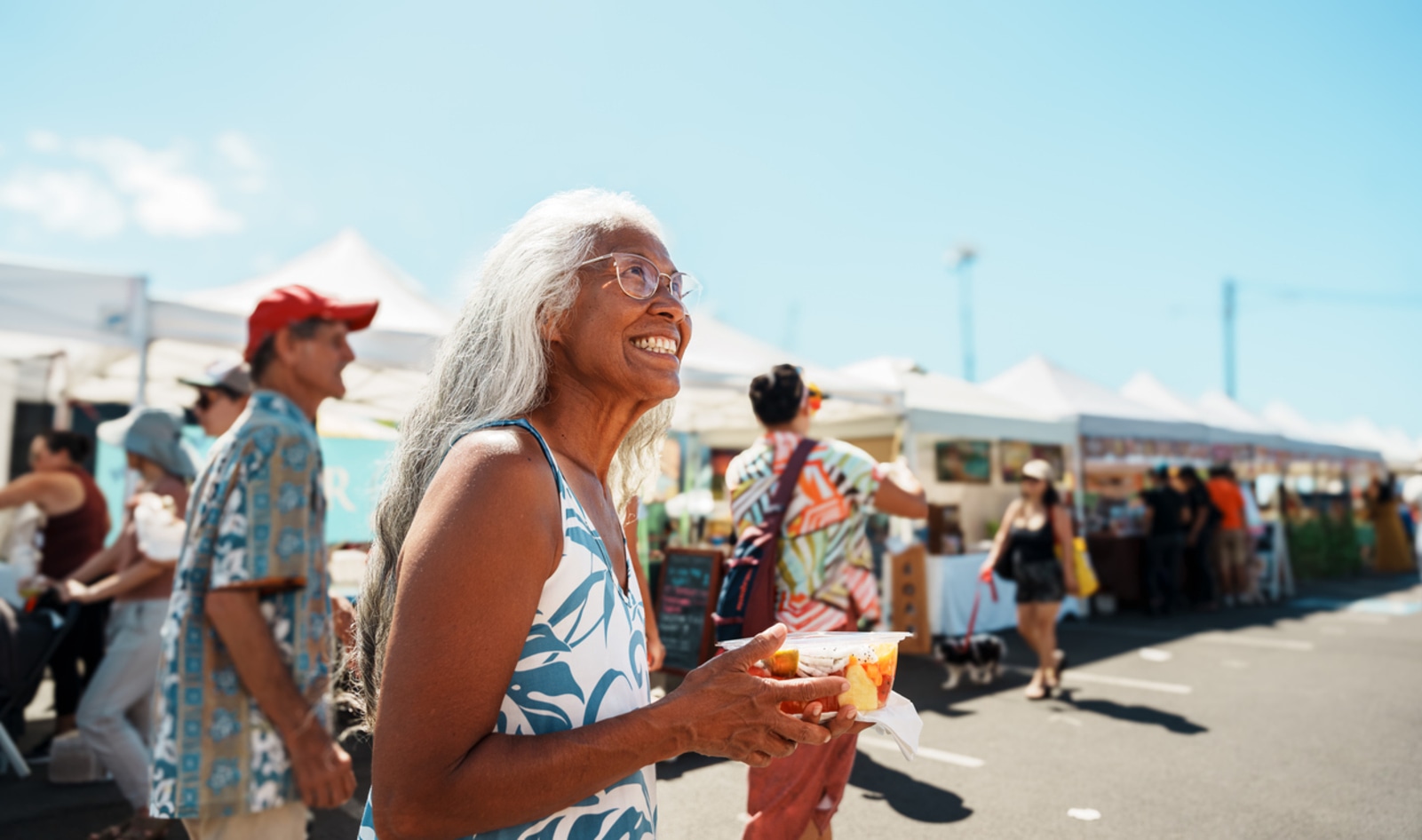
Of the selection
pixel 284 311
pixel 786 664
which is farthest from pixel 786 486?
pixel 786 664

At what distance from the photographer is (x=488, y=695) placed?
38.1 inches

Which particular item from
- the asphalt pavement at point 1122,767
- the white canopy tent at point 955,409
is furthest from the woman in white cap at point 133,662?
the white canopy tent at point 955,409

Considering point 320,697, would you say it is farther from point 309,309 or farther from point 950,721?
point 950,721

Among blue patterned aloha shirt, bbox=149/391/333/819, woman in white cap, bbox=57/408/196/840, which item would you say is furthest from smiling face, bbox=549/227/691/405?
woman in white cap, bbox=57/408/196/840

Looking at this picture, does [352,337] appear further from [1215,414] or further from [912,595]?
[1215,414]

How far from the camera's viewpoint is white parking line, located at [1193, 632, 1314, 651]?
27.9 ft

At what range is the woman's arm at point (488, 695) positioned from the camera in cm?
95

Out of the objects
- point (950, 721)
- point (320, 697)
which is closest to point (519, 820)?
point (320, 697)

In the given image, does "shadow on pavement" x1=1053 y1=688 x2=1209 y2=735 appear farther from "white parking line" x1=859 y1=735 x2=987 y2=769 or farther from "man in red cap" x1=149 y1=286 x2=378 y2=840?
"man in red cap" x1=149 y1=286 x2=378 y2=840

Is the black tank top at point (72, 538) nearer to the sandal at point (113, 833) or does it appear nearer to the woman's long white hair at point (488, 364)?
the sandal at point (113, 833)

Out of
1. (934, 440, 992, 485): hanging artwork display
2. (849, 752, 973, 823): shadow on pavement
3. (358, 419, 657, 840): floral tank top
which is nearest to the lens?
(358, 419, 657, 840): floral tank top

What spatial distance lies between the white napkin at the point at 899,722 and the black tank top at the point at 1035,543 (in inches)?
226

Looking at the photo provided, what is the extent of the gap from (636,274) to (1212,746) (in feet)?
17.3

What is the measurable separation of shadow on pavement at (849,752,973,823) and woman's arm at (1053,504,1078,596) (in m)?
2.56
